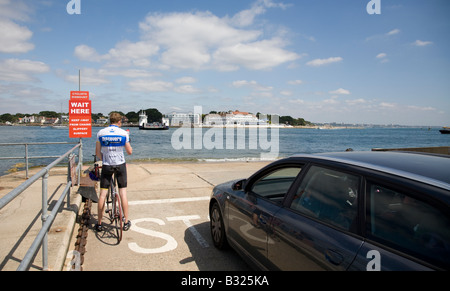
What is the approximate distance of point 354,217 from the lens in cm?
210

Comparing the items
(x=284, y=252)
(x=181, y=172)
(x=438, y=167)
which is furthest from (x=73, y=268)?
(x=181, y=172)

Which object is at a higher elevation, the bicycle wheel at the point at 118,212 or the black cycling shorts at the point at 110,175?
the black cycling shorts at the point at 110,175

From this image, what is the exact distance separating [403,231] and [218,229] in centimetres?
275

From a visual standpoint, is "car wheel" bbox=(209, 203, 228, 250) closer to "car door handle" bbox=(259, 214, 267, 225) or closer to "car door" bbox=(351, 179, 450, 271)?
"car door handle" bbox=(259, 214, 267, 225)

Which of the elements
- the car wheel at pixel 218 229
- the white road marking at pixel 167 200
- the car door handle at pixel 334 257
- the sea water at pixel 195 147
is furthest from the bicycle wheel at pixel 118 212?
the sea water at pixel 195 147

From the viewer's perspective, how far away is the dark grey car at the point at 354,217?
1.69 meters

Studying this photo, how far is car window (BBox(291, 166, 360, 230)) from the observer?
7.17 feet

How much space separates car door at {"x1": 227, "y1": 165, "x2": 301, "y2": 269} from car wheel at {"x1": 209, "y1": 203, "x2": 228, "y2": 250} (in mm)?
230

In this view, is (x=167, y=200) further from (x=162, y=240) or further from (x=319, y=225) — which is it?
(x=319, y=225)

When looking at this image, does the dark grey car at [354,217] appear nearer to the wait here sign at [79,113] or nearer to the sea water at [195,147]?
the wait here sign at [79,113]

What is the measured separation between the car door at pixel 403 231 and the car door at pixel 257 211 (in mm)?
924

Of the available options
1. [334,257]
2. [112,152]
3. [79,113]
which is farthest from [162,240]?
[79,113]

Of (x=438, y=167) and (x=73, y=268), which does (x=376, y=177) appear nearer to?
(x=438, y=167)
